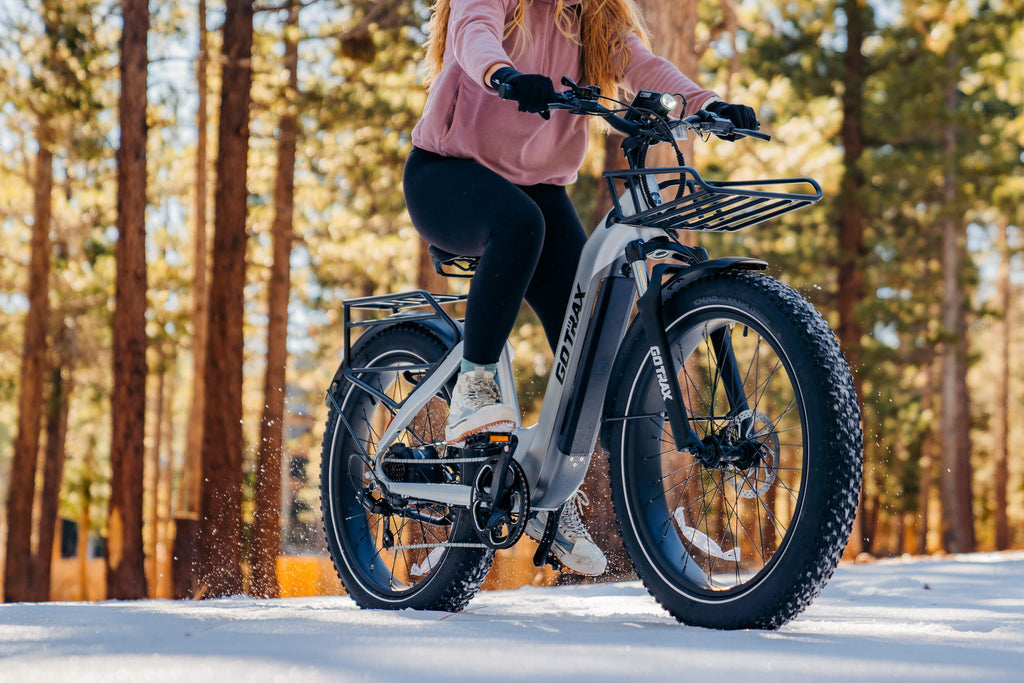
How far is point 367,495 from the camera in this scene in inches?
146

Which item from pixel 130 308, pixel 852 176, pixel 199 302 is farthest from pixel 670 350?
pixel 852 176

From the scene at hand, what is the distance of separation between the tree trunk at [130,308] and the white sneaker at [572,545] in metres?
10.4

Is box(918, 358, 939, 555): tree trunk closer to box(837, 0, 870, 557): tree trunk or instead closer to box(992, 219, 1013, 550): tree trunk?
box(992, 219, 1013, 550): tree trunk

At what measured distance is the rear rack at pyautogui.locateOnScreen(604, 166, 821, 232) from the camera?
2467 millimetres

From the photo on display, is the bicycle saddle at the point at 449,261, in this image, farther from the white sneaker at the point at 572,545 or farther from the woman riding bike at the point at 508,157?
the white sneaker at the point at 572,545

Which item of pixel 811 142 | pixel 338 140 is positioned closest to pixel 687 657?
pixel 811 142

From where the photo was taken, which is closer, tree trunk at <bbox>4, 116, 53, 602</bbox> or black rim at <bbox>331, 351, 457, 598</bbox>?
black rim at <bbox>331, 351, 457, 598</bbox>

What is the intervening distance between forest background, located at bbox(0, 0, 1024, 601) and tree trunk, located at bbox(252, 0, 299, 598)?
0.05 meters

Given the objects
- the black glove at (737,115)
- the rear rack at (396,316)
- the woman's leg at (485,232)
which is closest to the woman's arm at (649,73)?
the black glove at (737,115)

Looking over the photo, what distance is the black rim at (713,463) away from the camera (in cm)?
264

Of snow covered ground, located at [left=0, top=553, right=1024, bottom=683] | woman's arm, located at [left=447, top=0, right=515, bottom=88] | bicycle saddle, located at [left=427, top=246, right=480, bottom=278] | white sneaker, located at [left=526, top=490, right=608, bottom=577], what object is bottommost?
snow covered ground, located at [left=0, top=553, right=1024, bottom=683]

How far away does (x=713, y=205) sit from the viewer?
8.54 feet

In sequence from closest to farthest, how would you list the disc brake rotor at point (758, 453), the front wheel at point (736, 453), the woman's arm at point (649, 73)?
the front wheel at point (736, 453) < the disc brake rotor at point (758, 453) < the woman's arm at point (649, 73)

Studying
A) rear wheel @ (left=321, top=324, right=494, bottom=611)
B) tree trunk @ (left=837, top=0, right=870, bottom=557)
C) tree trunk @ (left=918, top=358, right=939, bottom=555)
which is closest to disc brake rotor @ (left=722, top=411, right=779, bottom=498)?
rear wheel @ (left=321, top=324, right=494, bottom=611)
